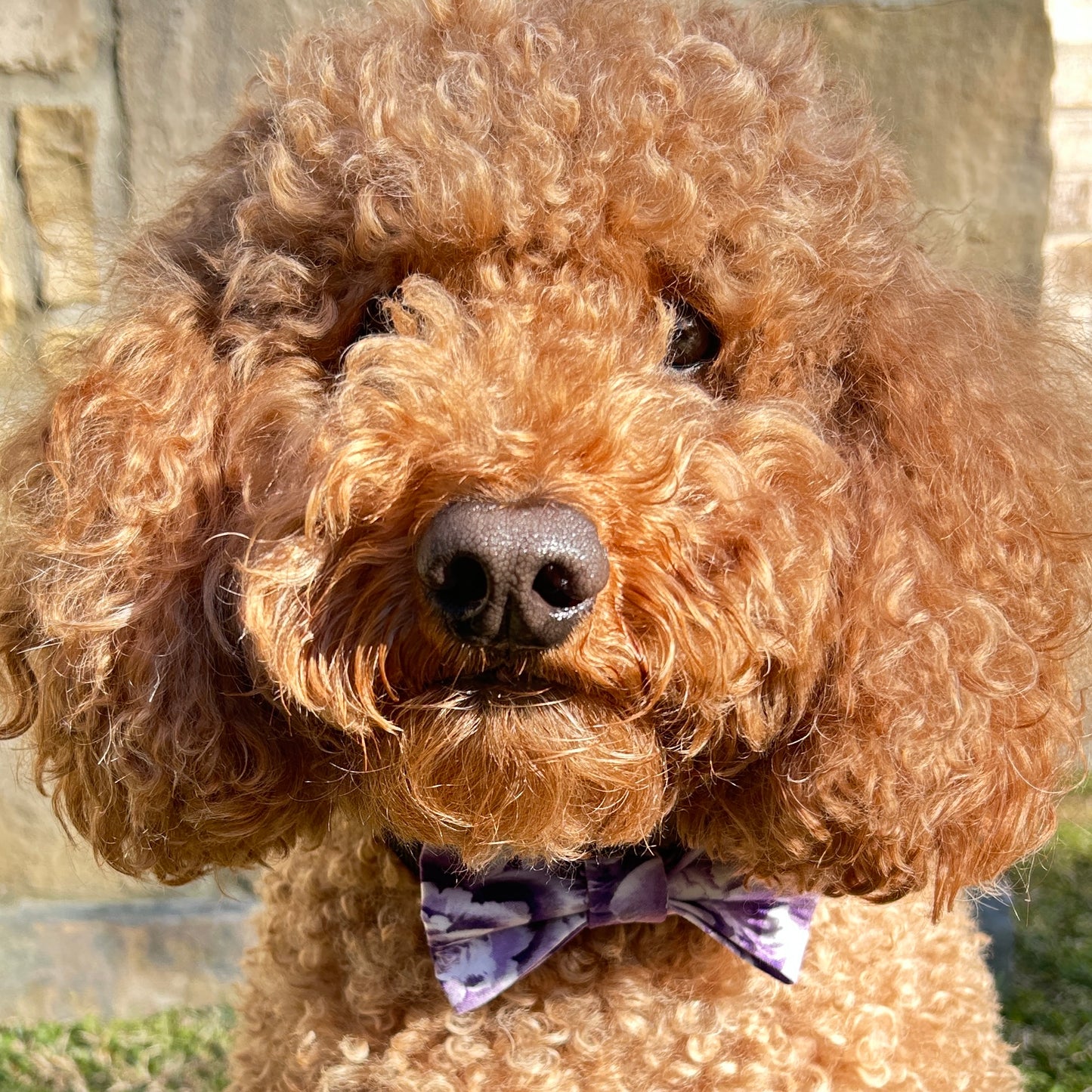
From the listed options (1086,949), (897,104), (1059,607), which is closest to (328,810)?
(1059,607)

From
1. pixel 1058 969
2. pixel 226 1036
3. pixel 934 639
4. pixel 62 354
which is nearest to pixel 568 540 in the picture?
pixel 934 639

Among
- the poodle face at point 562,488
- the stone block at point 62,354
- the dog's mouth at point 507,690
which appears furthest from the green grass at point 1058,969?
the stone block at point 62,354

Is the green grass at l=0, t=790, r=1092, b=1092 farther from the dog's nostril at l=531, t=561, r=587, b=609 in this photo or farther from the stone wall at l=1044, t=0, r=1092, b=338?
the dog's nostril at l=531, t=561, r=587, b=609

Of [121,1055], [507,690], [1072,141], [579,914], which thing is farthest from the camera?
[121,1055]

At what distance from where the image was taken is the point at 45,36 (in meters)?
2.38

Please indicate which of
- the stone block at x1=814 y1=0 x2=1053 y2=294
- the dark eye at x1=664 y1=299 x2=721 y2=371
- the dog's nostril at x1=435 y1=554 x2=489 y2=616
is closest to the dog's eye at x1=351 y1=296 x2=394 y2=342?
the dark eye at x1=664 y1=299 x2=721 y2=371

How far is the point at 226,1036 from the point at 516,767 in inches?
78.0

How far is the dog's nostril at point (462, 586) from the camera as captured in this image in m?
0.95

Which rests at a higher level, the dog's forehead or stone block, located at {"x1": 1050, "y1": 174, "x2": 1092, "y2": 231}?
the dog's forehead

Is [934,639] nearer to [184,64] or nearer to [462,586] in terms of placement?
[462,586]

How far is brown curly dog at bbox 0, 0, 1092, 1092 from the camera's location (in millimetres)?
1031

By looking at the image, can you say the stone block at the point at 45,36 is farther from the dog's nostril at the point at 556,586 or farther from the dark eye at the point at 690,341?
the dog's nostril at the point at 556,586

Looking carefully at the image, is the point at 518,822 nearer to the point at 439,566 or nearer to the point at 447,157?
the point at 439,566

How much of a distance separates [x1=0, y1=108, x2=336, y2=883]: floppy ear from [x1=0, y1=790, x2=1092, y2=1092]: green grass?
1.47 metres
